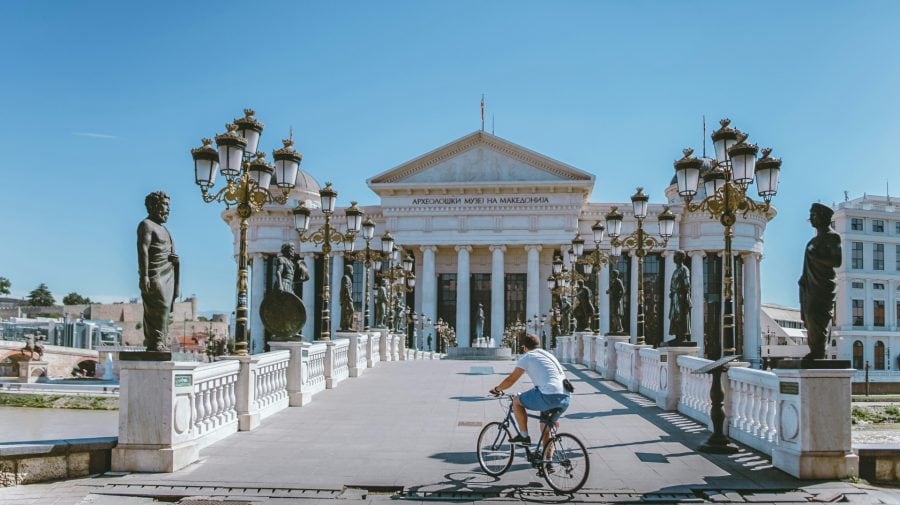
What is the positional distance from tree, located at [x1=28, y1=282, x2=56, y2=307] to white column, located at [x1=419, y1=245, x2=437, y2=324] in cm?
12923

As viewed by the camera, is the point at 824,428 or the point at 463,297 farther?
the point at 463,297

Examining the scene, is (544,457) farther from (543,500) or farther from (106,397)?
(106,397)

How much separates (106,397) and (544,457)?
38647 mm

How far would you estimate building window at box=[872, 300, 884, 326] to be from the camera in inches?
3374

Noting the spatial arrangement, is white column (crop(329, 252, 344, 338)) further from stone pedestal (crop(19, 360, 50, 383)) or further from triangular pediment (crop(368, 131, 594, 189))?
stone pedestal (crop(19, 360, 50, 383))

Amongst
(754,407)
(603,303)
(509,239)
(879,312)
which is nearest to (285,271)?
(754,407)

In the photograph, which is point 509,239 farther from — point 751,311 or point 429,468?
point 429,468

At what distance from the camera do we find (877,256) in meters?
86.2

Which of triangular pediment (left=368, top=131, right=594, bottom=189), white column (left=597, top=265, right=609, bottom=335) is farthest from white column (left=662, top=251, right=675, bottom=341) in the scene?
triangular pediment (left=368, top=131, right=594, bottom=189)

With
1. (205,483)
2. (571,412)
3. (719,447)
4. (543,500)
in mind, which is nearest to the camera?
(543,500)

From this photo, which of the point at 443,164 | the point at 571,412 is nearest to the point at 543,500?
the point at 571,412

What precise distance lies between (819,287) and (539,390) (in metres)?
3.84

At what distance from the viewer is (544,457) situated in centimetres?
857

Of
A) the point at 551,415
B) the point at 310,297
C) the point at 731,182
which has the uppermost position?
the point at 731,182
